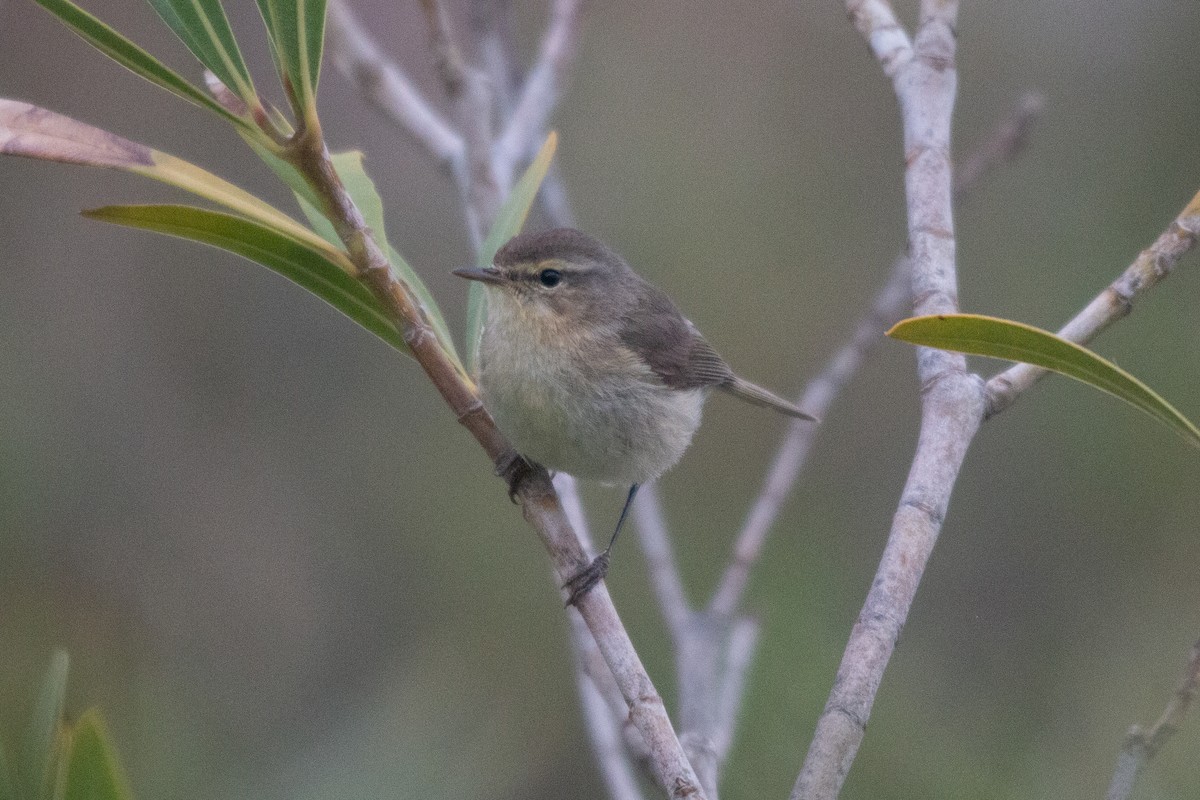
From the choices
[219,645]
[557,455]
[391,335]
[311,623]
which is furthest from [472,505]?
[391,335]

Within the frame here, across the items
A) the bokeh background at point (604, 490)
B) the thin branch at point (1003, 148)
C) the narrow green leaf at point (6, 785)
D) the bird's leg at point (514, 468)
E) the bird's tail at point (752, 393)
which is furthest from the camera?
the bird's tail at point (752, 393)

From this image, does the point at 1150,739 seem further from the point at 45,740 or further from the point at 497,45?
the point at 497,45

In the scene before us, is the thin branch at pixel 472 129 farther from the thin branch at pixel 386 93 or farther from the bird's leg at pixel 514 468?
the bird's leg at pixel 514 468

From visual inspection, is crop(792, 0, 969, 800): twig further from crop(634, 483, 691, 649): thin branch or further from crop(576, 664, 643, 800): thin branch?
crop(634, 483, 691, 649): thin branch

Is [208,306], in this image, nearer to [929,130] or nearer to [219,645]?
[219,645]

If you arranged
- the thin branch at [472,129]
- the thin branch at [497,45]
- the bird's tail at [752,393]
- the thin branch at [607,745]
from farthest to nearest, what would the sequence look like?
the bird's tail at [752,393]
the thin branch at [497,45]
the thin branch at [472,129]
the thin branch at [607,745]

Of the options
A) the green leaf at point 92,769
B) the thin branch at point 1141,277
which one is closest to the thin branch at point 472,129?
the thin branch at point 1141,277
